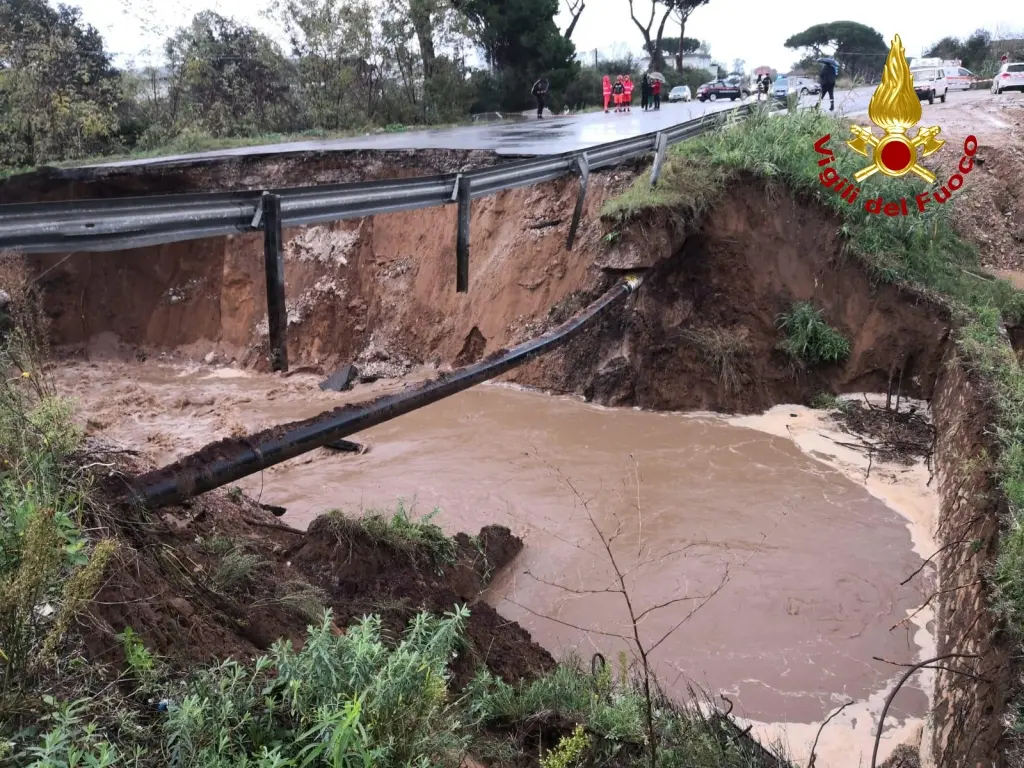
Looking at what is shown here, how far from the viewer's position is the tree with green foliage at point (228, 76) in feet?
72.4

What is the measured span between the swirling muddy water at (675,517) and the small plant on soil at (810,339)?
74 centimetres

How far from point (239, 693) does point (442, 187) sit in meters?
5.12

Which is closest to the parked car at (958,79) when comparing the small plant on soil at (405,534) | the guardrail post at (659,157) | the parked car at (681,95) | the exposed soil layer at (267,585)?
the parked car at (681,95)

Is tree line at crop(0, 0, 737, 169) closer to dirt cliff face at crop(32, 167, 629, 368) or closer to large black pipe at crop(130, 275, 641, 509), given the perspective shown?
dirt cliff face at crop(32, 167, 629, 368)

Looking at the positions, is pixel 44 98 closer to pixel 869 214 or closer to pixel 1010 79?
pixel 869 214

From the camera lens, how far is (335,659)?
7.88ft

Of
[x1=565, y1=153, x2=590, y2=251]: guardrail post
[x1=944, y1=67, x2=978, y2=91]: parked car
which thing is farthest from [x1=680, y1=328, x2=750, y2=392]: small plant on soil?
[x1=944, y1=67, x2=978, y2=91]: parked car

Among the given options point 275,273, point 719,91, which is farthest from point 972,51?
point 275,273

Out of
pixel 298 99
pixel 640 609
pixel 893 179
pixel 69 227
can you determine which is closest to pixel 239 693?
pixel 69 227

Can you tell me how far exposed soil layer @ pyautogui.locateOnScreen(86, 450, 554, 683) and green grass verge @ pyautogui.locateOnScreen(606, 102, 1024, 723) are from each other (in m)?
5.46

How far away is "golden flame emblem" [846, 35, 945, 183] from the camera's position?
26.3ft

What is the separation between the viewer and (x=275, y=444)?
4.37 metres

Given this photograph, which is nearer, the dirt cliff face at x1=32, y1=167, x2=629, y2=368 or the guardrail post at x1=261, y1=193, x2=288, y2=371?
the guardrail post at x1=261, y1=193, x2=288, y2=371

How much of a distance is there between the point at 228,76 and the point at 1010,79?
81.1ft
